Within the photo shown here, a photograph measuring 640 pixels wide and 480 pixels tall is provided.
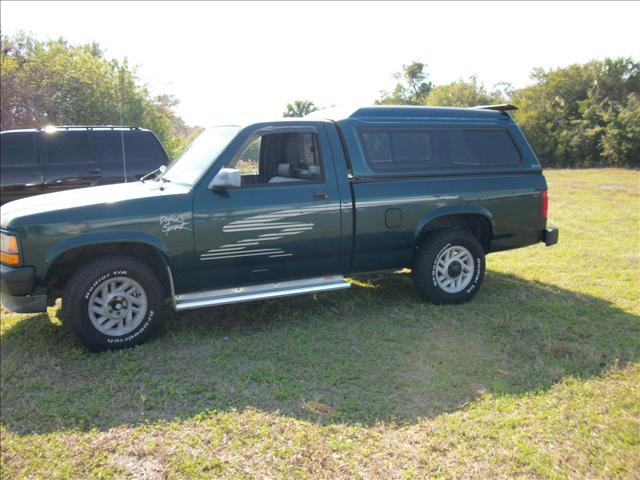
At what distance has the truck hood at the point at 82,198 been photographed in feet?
14.5

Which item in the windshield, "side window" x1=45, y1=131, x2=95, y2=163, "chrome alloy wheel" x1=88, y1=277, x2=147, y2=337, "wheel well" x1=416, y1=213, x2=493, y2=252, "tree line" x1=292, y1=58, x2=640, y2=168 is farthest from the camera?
"tree line" x1=292, y1=58, x2=640, y2=168

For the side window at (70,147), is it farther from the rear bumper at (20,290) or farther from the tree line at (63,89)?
the tree line at (63,89)

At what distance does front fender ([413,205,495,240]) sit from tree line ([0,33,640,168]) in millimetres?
18084

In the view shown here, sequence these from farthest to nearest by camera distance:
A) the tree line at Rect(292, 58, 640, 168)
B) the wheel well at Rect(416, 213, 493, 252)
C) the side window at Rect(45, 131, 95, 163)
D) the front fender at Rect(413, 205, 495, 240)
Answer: the tree line at Rect(292, 58, 640, 168) < the side window at Rect(45, 131, 95, 163) < the wheel well at Rect(416, 213, 493, 252) < the front fender at Rect(413, 205, 495, 240)

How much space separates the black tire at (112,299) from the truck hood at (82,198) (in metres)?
0.51

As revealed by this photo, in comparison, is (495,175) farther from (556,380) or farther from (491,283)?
(556,380)

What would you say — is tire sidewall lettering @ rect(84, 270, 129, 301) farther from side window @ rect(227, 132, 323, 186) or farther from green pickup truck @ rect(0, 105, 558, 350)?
side window @ rect(227, 132, 323, 186)

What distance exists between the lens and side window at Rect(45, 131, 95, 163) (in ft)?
26.8

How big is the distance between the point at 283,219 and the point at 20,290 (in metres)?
2.26

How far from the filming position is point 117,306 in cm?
462

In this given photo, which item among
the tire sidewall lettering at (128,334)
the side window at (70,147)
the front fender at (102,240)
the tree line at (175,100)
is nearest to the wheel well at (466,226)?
the front fender at (102,240)

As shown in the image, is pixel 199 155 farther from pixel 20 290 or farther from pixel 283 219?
pixel 20 290

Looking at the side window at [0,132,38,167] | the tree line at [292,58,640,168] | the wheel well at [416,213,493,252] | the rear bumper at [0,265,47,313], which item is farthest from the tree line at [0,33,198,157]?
the tree line at [292,58,640,168]

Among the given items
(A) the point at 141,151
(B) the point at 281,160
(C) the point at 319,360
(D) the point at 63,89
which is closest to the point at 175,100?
(D) the point at 63,89
